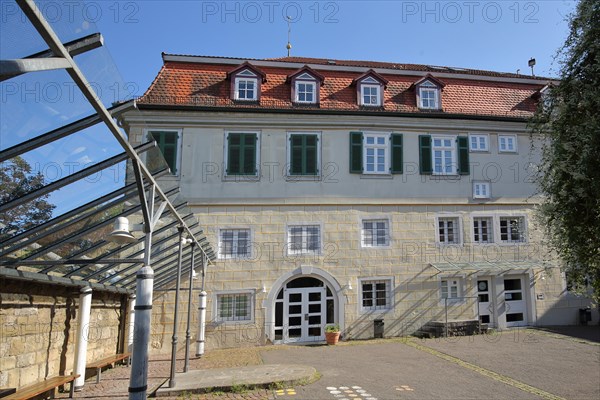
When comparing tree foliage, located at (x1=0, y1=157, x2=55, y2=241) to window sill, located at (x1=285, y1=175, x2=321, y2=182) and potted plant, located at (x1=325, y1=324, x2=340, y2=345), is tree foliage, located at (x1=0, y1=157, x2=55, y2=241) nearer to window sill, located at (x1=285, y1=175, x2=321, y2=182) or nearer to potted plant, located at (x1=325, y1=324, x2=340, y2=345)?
potted plant, located at (x1=325, y1=324, x2=340, y2=345)

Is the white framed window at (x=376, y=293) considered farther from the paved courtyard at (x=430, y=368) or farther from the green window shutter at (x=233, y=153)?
the green window shutter at (x=233, y=153)

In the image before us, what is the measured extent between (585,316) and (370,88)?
488 inches

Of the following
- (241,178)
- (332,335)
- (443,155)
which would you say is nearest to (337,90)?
(443,155)

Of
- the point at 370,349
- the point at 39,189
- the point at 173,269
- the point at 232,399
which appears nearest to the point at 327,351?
the point at 370,349

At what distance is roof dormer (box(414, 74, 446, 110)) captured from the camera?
1806 cm

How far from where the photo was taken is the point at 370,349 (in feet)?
44.7

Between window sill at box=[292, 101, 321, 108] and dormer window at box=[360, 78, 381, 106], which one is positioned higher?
dormer window at box=[360, 78, 381, 106]

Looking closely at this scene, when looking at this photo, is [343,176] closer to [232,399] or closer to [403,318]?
[403,318]

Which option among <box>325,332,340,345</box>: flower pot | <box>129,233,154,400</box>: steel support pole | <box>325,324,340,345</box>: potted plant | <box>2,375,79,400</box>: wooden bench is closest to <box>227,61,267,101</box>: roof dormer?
<box>325,324,340,345</box>: potted plant

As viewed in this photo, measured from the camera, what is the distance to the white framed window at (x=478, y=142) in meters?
17.9

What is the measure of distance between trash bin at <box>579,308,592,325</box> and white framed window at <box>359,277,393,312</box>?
25.9 ft

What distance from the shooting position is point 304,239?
16281 millimetres

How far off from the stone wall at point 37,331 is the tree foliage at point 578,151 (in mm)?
7410

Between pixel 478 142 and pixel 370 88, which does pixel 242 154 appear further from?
pixel 478 142
